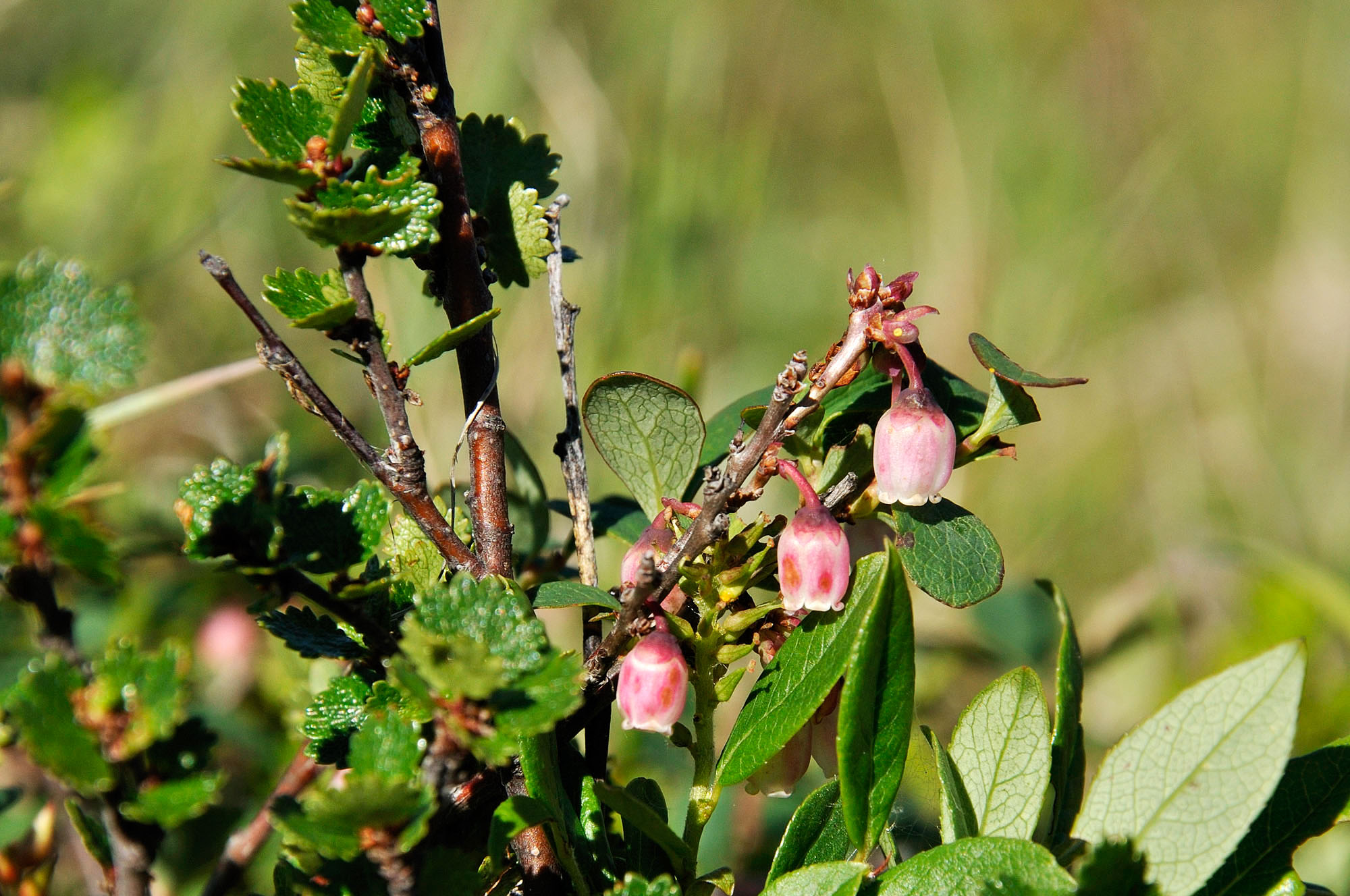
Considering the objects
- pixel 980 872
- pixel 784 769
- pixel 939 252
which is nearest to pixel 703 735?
pixel 784 769

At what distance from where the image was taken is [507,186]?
33.5 inches

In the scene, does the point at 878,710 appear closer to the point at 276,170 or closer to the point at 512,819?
the point at 512,819

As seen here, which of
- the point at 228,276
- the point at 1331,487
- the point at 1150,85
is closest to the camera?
the point at 228,276

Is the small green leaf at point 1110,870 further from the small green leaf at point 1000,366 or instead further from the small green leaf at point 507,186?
the small green leaf at point 507,186

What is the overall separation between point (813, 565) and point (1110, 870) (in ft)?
0.79

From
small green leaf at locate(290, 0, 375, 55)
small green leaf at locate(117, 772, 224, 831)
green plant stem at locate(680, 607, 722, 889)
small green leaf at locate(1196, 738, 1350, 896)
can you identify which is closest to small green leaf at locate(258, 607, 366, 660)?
small green leaf at locate(117, 772, 224, 831)

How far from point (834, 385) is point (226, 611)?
141 centimetres

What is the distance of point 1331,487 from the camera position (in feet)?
10.8

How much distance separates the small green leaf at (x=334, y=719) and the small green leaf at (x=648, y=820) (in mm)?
170

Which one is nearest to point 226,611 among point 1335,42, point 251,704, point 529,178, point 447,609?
point 251,704

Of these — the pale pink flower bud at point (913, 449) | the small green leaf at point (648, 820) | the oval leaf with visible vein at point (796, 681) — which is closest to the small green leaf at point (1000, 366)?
the pale pink flower bud at point (913, 449)

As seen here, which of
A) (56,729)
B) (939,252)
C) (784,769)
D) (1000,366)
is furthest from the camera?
(939,252)

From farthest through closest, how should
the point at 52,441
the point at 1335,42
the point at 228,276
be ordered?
the point at 1335,42 < the point at 228,276 < the point at 52,441

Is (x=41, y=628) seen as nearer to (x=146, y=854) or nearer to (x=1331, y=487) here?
(x=146, y=854)
